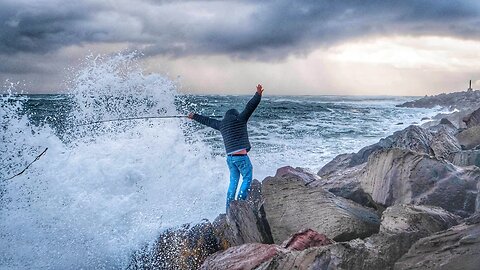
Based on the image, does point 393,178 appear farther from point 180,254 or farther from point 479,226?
point 180,254

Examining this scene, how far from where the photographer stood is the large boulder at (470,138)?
8.20m

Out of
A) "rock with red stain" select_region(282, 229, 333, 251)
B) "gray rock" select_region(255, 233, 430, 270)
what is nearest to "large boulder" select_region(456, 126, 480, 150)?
"rock with red stain" select_region(282, 229, 333, 251)

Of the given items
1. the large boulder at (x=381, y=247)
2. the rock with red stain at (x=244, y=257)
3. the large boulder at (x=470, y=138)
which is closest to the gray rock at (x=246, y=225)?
the rock with red stain at (x=244, y=257)

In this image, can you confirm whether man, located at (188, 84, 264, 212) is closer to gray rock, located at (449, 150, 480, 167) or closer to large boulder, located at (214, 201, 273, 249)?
large boulder, located at (214, 201, 273, 249)

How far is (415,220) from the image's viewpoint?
376cm

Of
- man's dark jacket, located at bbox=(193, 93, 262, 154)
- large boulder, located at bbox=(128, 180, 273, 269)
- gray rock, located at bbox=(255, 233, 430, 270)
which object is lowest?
large boulder, located at bbox=(128, 180, 273, 269)

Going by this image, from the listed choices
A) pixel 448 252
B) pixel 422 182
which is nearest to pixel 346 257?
pixel 448 252

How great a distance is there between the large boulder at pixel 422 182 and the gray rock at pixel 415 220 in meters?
0.52

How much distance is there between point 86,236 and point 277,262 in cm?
402

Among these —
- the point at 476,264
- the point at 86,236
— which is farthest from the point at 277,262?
the point at 86,236

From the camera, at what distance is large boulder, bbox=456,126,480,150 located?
→ 26.9 feet

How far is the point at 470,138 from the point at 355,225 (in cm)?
518

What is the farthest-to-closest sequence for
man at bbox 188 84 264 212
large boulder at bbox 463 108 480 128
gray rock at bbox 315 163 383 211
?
large boulder at bbox 463 108 480 128 → man at bbox 188 84 264 212 → gray rock at bbox 315 163 383 211

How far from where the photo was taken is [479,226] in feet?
10.4
